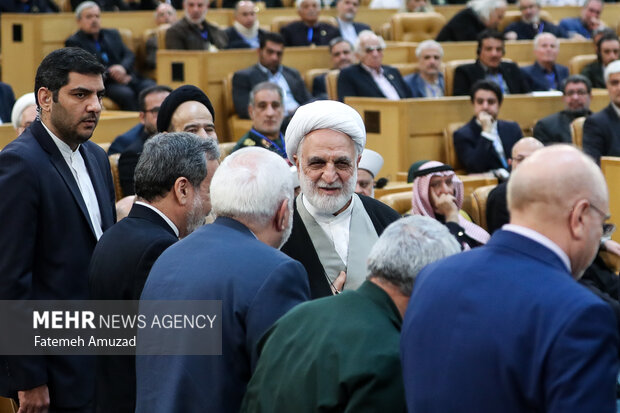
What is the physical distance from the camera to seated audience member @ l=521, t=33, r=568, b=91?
1026 centimetres

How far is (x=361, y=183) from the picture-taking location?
520 centimetres

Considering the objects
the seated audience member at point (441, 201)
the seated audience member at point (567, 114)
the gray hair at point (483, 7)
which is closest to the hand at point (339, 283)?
the seated audience member at point (441, 201)

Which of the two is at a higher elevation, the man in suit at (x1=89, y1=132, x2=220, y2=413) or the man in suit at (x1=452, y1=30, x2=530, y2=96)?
the man in suit at (x1=452, y1=30, x2=530, y2=96)

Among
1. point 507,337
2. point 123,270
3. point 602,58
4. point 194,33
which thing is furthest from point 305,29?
point 507,337

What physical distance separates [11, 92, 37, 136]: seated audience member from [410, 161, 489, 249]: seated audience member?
2.18 m

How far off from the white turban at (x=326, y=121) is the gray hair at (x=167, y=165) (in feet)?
1.26

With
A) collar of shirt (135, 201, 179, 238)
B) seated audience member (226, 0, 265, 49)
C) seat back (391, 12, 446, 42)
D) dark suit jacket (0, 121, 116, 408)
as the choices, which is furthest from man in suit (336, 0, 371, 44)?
collar of shirt (135, 201, 179, 238)

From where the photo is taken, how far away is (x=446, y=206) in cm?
557

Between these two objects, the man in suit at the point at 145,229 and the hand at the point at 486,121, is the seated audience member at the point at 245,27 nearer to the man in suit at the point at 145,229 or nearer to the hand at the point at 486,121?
the hand at the point at 486,121

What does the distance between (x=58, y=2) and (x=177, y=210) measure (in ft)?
35.9

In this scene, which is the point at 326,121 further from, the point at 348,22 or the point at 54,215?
the point at 348,22

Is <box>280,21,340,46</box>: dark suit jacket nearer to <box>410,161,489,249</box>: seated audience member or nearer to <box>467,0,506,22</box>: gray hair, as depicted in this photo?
<box>467,0,506,22</box>: gray hair

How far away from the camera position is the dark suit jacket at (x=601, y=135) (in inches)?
290

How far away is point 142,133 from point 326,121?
3268 mm
